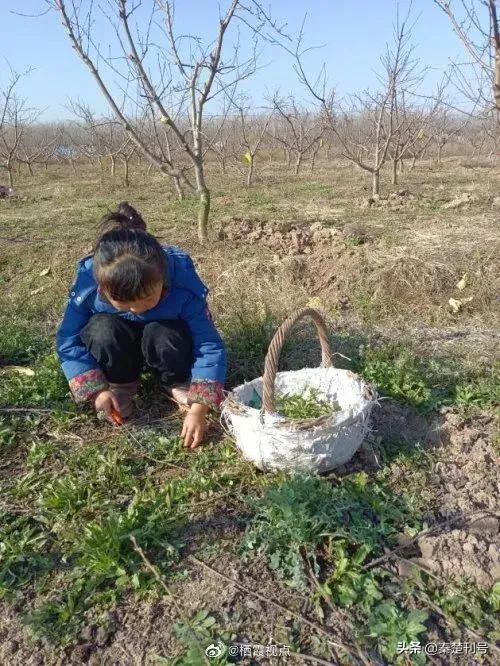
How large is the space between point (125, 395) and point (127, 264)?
79 centimetres

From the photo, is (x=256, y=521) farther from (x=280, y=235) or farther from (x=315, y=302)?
(x=280, y=235)

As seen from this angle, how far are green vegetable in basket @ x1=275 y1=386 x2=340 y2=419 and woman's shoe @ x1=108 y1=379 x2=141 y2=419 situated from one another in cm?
70

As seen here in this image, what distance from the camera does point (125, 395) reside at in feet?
8.05

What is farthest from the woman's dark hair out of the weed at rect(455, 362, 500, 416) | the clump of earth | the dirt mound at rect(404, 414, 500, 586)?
the weed at rect(455, 362, 500, 416)

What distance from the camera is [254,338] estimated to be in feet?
9.56

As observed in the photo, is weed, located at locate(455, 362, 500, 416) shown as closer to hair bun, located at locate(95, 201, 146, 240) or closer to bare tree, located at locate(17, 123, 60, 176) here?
hair bun, located at locate(95, 201, 146, 240)

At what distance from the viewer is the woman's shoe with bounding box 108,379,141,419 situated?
2400 mm

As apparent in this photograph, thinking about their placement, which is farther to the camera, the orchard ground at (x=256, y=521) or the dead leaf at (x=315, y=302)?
the dead leaf at (x=315, y=302)

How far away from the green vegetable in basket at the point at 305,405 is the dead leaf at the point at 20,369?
52.3 inches

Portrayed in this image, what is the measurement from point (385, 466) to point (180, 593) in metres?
0.89

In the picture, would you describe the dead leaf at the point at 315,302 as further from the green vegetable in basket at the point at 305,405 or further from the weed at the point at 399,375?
the green vegetable in basket at the point at 305,405

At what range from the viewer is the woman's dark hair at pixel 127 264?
1888mm

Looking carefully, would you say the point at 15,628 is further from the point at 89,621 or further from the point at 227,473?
the point at 227,473

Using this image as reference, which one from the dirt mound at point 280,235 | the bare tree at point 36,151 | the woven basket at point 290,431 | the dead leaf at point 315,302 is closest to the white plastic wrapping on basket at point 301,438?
the woven basket at point 290,431
